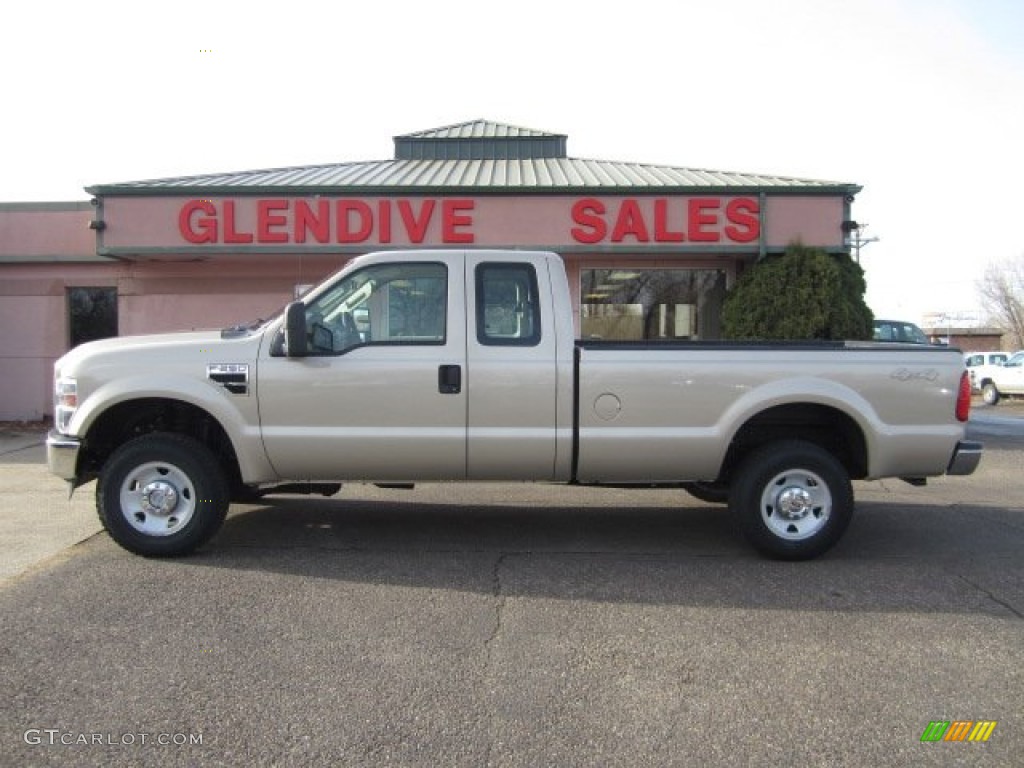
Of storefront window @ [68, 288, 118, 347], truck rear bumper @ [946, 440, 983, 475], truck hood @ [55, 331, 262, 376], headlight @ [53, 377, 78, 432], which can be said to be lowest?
truck rear bumper @ [946, 440, 983, 475]

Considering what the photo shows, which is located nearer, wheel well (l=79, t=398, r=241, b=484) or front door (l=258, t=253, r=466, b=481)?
front door (l=258, t=253, r=466, b=481)

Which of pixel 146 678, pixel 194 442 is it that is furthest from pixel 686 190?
pixel 146 678

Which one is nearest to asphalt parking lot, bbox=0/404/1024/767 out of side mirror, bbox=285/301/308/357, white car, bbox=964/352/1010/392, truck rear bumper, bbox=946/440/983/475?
truck rear bumper, bbox=946/440/983/475

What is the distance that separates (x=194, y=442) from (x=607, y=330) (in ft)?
26.7

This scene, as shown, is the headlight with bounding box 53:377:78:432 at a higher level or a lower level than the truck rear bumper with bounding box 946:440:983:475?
higher

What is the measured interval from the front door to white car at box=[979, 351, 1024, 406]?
71.9 ft

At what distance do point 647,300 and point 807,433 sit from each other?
738 cm

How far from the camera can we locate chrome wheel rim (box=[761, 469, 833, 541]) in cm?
550

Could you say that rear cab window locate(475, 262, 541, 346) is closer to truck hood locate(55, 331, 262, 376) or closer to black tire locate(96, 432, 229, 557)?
truck hood locate(55, 331, 262, 376)

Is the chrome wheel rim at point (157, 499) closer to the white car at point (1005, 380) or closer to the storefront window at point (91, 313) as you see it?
the storefront window at point (91, 313)

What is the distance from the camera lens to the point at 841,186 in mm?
12133

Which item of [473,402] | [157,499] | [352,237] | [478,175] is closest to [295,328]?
[473,402]

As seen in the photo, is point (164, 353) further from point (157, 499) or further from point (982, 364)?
point (982, 364)

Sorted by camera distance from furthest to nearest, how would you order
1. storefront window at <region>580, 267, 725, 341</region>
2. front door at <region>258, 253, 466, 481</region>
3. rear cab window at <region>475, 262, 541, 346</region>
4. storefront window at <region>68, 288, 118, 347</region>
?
storefront window at <region>68, 288, 118, 347</region> < storefront window at <region>580, 267, 725, 341</region> < rear cab window at <region>475, 262, 541, 346</region> < front door at <region>258, 253, 466, 481</region>
